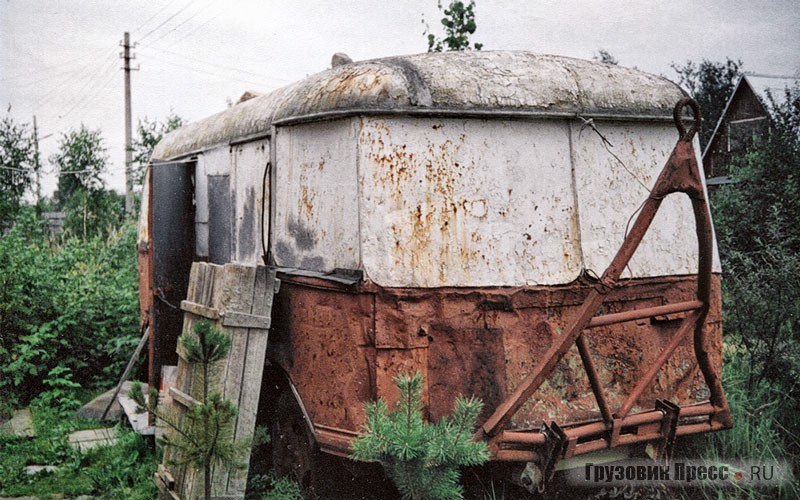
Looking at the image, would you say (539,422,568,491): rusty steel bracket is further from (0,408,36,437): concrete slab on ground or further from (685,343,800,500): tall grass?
(0,408,36,437): concrete slab on ground

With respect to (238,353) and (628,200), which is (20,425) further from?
(628,200)

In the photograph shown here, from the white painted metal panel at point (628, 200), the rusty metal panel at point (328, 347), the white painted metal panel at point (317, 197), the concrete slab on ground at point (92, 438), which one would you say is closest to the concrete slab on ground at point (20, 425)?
the concrete slab on ground at point (92, 438)

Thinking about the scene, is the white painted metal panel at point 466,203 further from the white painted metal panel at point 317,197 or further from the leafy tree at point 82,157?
the leafy tree at point 82,157

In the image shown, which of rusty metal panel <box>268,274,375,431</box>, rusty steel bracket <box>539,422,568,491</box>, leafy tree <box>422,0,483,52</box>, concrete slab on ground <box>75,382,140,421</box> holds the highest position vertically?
leafy tree <box>422,0,483,52</box>

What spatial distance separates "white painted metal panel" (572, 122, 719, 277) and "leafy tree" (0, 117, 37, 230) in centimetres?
615

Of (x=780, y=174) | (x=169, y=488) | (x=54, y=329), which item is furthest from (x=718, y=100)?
(x=169, y=488)

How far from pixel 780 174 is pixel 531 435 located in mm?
9050

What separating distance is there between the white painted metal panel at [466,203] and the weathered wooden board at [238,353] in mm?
873

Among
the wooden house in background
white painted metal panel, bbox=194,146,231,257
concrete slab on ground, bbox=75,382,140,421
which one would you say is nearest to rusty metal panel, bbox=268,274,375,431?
white painted metal panel, bbox=194,146,231,257

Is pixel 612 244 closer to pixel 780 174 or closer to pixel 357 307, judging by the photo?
pixel 357 307

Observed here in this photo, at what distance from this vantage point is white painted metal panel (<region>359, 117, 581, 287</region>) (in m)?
3.90

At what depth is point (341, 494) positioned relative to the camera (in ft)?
14.5

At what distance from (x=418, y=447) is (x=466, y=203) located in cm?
137

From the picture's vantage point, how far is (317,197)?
4301 millimetres
